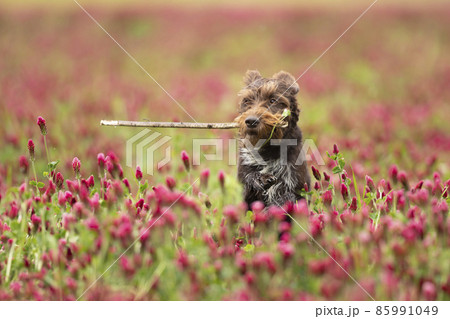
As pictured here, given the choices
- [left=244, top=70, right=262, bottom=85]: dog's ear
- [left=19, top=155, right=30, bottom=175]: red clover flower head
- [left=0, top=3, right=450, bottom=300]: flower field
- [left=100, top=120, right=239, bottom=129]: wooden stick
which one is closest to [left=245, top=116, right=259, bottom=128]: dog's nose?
[left=100, top=120, right=239, bottom=129]: wooden stick

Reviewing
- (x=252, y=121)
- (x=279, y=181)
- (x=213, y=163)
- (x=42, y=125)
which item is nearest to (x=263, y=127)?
(x=252, y=121)

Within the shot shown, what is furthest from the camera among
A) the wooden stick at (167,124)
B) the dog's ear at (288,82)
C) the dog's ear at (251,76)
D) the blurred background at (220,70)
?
the blurred background at (220,70)

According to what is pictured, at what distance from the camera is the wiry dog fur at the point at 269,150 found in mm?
4801

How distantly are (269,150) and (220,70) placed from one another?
10.8 m

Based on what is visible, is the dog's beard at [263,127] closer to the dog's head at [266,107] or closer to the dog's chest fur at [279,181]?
the dog's head at [266,107]

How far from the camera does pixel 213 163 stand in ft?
26.5

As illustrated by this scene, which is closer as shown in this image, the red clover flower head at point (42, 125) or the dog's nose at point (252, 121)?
the red clover flower head at point (42, 125)

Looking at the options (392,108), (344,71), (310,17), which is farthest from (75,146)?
(310,17)

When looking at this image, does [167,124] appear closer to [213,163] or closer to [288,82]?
[288,82]

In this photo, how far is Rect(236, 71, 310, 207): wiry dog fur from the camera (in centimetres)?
480

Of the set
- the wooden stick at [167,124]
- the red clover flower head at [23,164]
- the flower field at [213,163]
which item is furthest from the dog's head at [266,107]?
the red clover flower head at [23,164]

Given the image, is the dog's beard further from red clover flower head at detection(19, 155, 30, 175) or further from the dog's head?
red clover flower head at detection(19, 155, 30, 175)

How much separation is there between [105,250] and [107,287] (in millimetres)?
210
